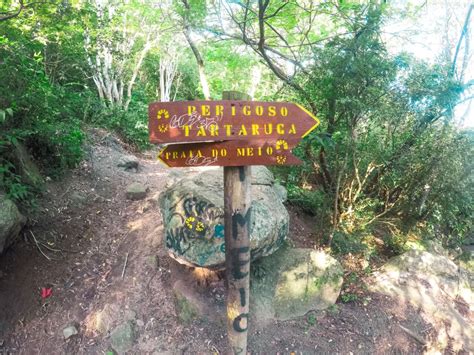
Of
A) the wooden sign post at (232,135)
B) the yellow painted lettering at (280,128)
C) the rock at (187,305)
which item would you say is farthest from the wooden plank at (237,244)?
the rock at (187,305)

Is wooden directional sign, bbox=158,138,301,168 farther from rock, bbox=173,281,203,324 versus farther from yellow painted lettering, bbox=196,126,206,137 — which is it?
rock, bbox=173,281,203,324

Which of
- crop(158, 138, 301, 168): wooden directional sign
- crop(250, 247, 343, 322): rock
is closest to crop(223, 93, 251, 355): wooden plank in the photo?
crop(158, 138, 301, 168): wooden directional sign

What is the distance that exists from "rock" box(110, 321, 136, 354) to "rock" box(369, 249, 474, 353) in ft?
12.4

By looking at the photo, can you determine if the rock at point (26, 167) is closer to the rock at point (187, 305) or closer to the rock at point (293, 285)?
Result: the rock at point (187, 305)

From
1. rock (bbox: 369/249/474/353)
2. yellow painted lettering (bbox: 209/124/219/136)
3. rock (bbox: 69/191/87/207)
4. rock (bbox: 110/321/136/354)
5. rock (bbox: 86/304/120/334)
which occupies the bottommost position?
rock (bbox: 369/249/474/353)

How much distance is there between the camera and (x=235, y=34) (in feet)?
22.6

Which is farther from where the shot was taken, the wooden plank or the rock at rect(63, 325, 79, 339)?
the rock at rect(63, 325, 79, 339)

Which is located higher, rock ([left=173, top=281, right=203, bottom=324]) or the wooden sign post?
the wooden sign post

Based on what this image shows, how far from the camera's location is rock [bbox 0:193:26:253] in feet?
11.3

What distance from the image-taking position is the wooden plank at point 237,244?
2443 mm

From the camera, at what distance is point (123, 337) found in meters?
3.56

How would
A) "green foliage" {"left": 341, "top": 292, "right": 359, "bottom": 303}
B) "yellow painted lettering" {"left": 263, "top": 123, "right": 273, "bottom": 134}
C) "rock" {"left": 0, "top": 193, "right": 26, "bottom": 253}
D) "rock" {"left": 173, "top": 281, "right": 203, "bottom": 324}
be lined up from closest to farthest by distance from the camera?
1. "yellow painted lettering" {"left": 263, "top": 123, "right": 273, "bottom": 134}
2. "rock" {"left": 0, "top": 193, "right": 26, "bottom": 253}
3. "rock" {"left": 173, "top": 281, "right": 203, "bottom": 324}
4. "green foliage" {"left": 341, "top": 292, "right": 359, "bottom": 303}

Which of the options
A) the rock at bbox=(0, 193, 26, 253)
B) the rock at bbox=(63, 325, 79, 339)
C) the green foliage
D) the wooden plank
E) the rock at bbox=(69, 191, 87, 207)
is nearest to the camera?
the wooden plank

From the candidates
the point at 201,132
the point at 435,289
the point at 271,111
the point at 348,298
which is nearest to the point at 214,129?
the point at 201,132
